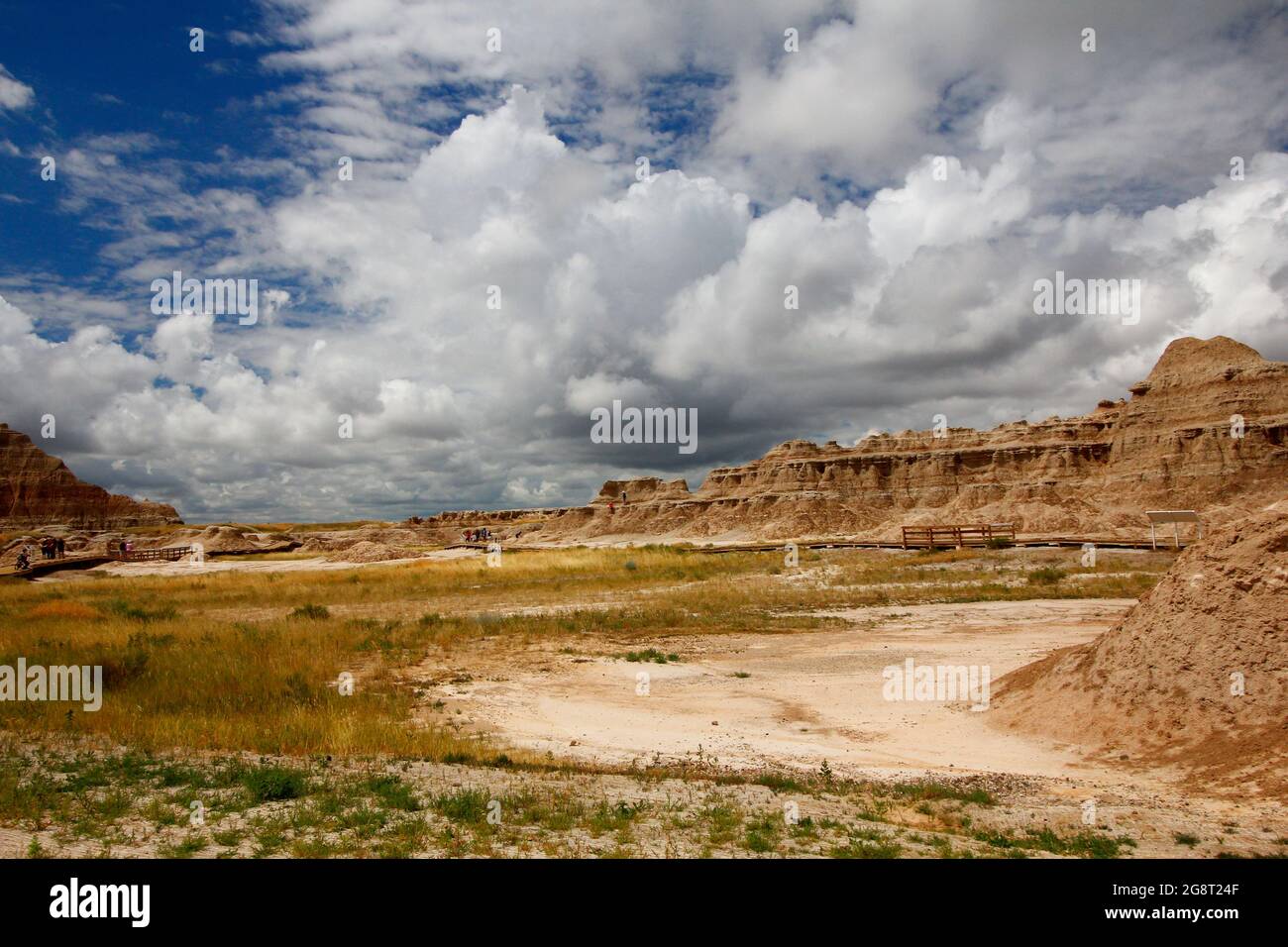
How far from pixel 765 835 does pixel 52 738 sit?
9.98 m

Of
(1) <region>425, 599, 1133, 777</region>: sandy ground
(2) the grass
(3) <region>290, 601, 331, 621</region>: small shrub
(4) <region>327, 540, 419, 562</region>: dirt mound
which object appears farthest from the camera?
(4) <region>327, 540, 419, 562</region>: dirt mound

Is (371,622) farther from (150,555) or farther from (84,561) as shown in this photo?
(150,555)

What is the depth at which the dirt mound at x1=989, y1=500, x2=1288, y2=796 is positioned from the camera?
9375 mm

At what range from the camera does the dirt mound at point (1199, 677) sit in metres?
9.38

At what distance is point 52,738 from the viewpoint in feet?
33.3

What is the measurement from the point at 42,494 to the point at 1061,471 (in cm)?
19249

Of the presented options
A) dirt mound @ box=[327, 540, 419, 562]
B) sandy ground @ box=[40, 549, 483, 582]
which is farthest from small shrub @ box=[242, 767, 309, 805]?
dirt mound @ box=[327, 540, 419, 562]

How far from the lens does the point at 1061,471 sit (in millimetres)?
87688

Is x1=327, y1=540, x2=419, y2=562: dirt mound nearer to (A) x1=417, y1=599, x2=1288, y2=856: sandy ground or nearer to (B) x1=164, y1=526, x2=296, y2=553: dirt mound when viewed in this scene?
(B) x1=164, y1=526, x2=296, y2=553: dirt mound

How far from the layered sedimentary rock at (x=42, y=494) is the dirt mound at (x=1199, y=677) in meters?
182

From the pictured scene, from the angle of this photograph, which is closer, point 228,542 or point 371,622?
point 371,622

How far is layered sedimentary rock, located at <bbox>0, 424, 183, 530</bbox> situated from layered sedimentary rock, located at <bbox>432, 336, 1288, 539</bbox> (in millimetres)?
128658

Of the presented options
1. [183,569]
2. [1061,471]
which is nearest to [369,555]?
[183,569]
